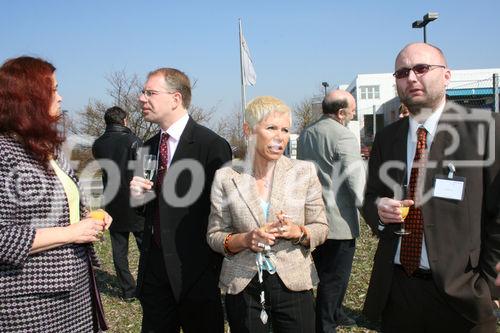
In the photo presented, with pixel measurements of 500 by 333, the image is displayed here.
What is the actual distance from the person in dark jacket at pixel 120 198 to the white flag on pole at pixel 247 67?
6.80 m

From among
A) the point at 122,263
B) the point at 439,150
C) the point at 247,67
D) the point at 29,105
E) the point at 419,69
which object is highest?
the point at 247,67

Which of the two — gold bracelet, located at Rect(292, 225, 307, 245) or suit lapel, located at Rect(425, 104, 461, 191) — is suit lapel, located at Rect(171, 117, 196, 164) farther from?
suit lapel, located at Rect(425, 104, 461, 191)

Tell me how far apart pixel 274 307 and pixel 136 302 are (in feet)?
12.5

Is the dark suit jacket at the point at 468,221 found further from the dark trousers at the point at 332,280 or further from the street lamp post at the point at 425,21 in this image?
the street lamp post at the point at 425,21

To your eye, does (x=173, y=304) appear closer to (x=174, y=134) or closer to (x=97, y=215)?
(x=97, y=215)

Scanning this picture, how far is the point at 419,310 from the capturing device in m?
2.61

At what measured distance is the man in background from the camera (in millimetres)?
4410

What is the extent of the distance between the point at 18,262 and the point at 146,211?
1.19 m

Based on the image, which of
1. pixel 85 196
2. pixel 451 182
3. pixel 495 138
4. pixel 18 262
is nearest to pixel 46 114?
pixel 85 196

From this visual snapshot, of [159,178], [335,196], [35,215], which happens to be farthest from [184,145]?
[335,196]

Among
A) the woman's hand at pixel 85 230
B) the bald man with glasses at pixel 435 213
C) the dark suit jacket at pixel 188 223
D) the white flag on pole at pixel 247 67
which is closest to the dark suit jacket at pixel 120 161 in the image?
the dark suit jacket at pixel 188 223

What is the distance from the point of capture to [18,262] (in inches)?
83.6

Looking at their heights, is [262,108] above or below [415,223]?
above

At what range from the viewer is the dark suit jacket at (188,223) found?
3025 mm
